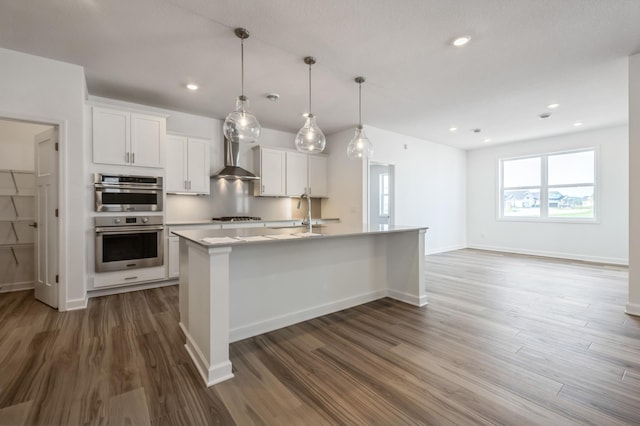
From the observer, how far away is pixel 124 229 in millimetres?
3729

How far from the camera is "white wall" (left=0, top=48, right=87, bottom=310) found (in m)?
2.90

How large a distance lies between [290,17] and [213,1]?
0.59m

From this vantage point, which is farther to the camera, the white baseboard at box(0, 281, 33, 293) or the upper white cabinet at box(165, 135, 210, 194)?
the upper white cabinet at box(165, 135, 210, 194)

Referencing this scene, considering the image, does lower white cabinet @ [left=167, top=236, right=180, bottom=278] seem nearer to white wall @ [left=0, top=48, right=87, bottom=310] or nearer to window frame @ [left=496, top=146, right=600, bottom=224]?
white wall @ [left=0, top=48, right=87, bottom=310]

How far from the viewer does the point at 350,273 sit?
3.26 meters

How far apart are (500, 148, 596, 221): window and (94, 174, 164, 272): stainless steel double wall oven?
25.2 feet

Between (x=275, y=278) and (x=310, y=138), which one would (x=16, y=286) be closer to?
(x=275, y=278)

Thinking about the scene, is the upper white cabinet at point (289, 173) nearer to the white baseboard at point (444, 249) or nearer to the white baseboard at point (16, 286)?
the white baseboard at point (444, 249)

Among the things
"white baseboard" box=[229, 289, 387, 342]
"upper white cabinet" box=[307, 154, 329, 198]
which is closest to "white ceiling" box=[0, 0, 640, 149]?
"upper white cabinet" box=[307, 154, 329, 198]

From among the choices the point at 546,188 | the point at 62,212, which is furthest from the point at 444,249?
the point at 62,212

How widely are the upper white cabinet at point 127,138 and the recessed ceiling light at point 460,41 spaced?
3.72m

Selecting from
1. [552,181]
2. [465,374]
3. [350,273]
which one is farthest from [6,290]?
[552,181]

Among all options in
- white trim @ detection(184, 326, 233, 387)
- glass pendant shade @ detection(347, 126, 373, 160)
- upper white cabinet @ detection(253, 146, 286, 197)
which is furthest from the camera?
upper white cabinet @ detection(253, 146, 286, 197)

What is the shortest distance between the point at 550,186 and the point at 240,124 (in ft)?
23.4
